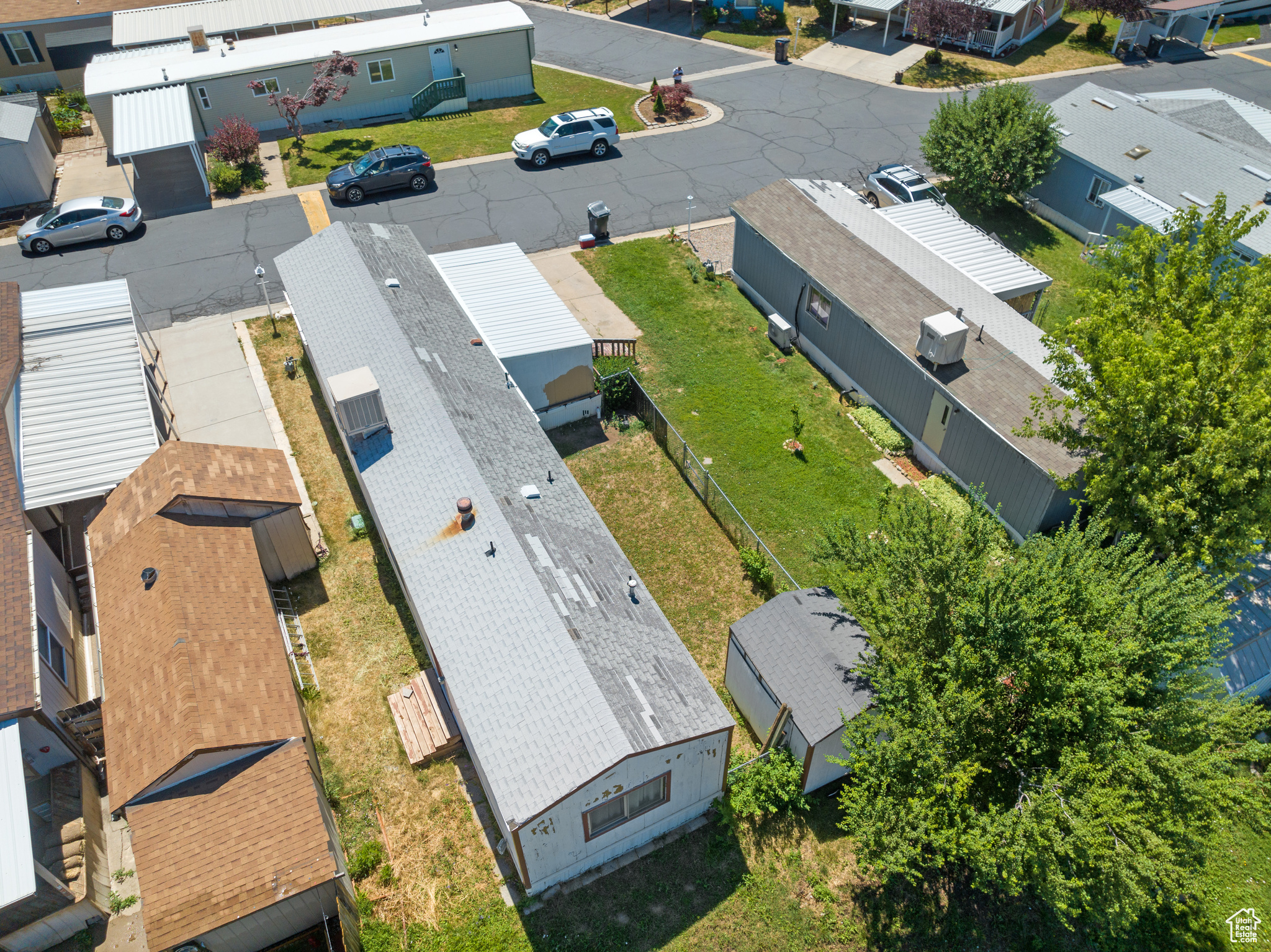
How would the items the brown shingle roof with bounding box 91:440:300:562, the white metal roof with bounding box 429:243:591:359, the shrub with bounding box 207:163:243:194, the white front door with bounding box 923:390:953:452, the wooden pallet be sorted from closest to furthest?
the wooden pallet, the brown shingle roof with bounding box 91:440:300:562, the white front door with bounding box 923:390:953:452, the white metal roof with bounding box 429:243:591:359, the shrub with bounding box 207:163:243:194

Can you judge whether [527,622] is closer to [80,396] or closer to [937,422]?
[937,422]

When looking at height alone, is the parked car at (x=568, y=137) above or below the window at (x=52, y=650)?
above

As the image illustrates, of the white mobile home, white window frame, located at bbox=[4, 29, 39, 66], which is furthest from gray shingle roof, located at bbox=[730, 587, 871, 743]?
white window frame, located at bbox=[4, 29, 39, 66]

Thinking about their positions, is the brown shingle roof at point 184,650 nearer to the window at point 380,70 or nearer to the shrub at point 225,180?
the shrub at point 225,180

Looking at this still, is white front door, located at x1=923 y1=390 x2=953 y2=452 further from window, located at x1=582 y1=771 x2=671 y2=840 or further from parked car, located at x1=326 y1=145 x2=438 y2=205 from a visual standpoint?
parked car, located at x1=326 y1=145 x2=438 y2=205

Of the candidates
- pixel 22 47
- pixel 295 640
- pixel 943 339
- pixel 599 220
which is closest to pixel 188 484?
pixel 295 640

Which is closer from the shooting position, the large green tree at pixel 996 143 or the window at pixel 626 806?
the window at pixel 626 806

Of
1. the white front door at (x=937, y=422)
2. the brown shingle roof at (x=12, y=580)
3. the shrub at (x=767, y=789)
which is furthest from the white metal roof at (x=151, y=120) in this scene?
the shrub at (x=767, y=789)
